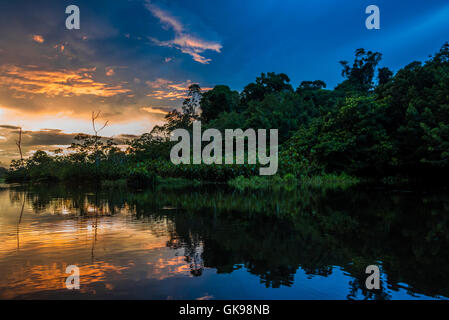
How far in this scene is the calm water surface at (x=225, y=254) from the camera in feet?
11.8

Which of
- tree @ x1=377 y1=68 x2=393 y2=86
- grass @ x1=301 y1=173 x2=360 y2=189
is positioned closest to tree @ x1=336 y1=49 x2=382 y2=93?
tree @ x1=377 y1=68 x2=393 y2=86

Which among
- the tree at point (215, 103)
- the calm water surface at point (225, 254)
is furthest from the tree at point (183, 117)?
the calm water surface at point (225, 254)

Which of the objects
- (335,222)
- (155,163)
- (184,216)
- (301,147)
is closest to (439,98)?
(301,147)

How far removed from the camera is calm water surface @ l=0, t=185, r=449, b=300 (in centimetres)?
359

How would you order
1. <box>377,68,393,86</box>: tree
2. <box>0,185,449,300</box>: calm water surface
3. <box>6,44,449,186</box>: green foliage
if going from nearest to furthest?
<box>0,185,449,300</box>: calm water surface, <box>6,44,449,186</box>: green foliage, <box>377,68,393,86</box>: tree

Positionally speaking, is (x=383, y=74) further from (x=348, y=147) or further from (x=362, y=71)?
(x=348, y=147)

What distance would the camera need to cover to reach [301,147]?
25.9 m

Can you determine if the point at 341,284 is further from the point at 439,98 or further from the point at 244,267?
the point at 439,98

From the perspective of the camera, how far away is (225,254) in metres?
4.95

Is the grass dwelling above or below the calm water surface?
above

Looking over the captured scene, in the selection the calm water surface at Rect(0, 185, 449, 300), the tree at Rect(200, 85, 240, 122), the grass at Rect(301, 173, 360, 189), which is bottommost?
the calm water surface at Rect(0, 185, 449, 300)

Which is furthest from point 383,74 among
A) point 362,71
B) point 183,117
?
point 183,117

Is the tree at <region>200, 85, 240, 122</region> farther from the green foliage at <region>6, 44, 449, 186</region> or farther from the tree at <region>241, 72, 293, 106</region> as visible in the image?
the green foliage at <region>6, 44, 449, 186</region>
